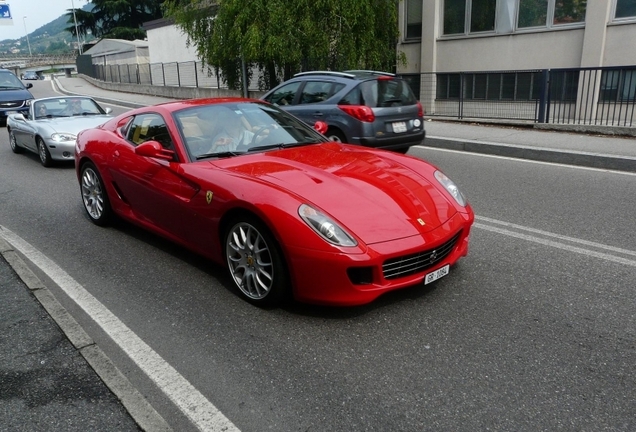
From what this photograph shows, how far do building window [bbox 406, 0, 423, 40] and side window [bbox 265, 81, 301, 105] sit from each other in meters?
10.6

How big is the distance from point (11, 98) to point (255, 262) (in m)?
18.0

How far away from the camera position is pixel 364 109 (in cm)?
898

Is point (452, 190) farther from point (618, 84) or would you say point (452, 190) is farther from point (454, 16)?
point (454, 16)

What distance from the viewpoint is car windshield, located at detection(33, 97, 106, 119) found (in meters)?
11.3

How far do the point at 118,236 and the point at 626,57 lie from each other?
47.1 ft

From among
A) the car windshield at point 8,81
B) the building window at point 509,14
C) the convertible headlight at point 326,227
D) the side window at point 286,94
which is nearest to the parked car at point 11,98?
the car windshield at point 8,81

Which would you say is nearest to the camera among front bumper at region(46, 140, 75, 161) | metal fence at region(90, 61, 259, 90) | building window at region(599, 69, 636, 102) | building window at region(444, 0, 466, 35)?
front bumper at region(46, 140, 75, 161)

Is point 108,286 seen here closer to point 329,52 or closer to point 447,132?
point 447,132

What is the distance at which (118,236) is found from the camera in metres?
5.90

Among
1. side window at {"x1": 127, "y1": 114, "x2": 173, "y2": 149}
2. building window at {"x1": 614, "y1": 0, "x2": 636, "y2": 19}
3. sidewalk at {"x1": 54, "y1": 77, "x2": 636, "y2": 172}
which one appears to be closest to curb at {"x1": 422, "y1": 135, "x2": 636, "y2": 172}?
sidewalk at {"x1": 54, "y1": 77, "x2": 636, "y2": 172}

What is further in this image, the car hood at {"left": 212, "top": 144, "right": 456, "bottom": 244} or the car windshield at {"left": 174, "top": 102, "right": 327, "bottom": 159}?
the car windshield at {"left": 174, "top": 102, "right": 327, "bottom": 159}

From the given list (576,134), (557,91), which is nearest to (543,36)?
(557,91)

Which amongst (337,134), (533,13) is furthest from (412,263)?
(533,13)

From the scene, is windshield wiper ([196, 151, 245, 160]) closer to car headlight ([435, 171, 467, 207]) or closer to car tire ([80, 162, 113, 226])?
car headlight ([435, 171, 467, 207])
